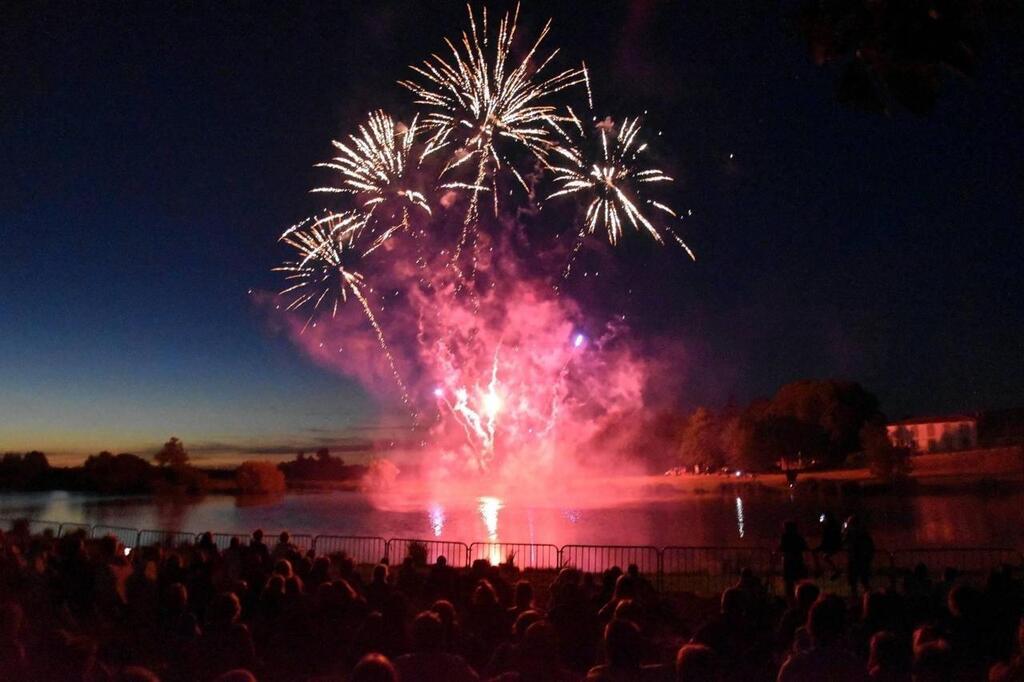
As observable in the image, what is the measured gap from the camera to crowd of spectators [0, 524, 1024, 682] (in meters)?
4.36

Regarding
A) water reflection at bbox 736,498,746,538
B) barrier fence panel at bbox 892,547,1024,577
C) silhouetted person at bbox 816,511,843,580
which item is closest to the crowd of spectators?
silhouetted person at bbox 816,511,843,580

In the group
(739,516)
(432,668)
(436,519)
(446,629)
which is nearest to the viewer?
(432,668)

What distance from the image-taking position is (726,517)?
35.8m

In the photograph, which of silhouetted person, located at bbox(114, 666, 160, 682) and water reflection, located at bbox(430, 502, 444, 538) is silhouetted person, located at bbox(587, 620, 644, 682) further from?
water reflection, located at bbox(430, 502, 444, 538)

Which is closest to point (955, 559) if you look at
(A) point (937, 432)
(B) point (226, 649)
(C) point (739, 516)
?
(C) point (739, 516)

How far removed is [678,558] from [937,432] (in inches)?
4073

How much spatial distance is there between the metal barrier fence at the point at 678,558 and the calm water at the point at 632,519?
9.33 ft

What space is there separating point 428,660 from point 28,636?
3423 millimetres

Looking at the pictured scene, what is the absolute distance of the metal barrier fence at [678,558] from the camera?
1547cm

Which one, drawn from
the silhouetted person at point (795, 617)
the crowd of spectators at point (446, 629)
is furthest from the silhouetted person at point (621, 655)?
the silhouetted person at point (795, 617)

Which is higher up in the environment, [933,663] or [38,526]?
[933,663]

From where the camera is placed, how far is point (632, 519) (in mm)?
34219

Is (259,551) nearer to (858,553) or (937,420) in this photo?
(858,553)

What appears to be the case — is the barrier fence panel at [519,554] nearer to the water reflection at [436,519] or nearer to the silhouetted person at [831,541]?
the water reflection at [436,519]
